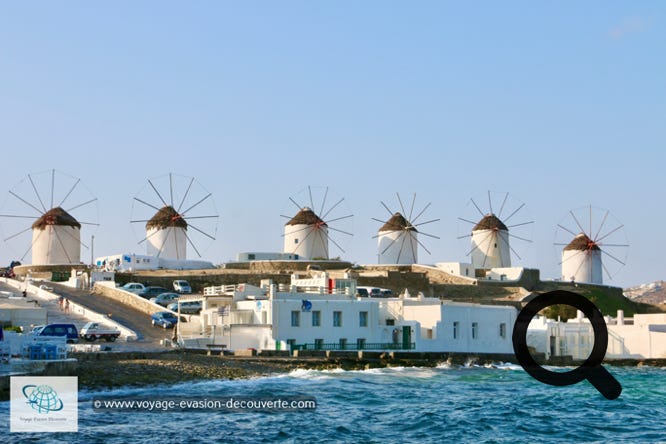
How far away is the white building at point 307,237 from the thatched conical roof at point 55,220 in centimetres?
1744

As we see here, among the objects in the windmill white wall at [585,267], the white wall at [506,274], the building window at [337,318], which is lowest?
the building window at [337,318]

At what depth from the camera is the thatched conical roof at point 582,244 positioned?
266ft

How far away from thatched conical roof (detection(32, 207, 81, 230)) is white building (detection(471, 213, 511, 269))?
33233mm

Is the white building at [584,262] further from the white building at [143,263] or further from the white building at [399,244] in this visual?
the white building at [143,263]

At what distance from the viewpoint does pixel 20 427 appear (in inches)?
800

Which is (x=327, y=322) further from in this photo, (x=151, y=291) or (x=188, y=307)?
(x=151, y=291)

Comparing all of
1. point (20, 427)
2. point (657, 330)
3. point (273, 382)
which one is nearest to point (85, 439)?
point (20, 427)

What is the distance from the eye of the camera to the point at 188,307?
45.9m

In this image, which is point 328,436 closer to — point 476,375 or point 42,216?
point 476,375

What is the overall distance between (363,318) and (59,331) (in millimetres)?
13259

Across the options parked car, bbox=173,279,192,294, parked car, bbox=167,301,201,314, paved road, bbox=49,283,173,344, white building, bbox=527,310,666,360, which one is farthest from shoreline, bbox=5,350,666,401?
parked car, bbox=173,279,192,294

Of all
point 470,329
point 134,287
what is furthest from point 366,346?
point 134,287

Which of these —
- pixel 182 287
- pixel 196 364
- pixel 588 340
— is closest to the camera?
pixel 196 364

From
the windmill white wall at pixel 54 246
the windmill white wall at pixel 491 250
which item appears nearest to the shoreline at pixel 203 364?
the windmill white wall at pixel 491 250
